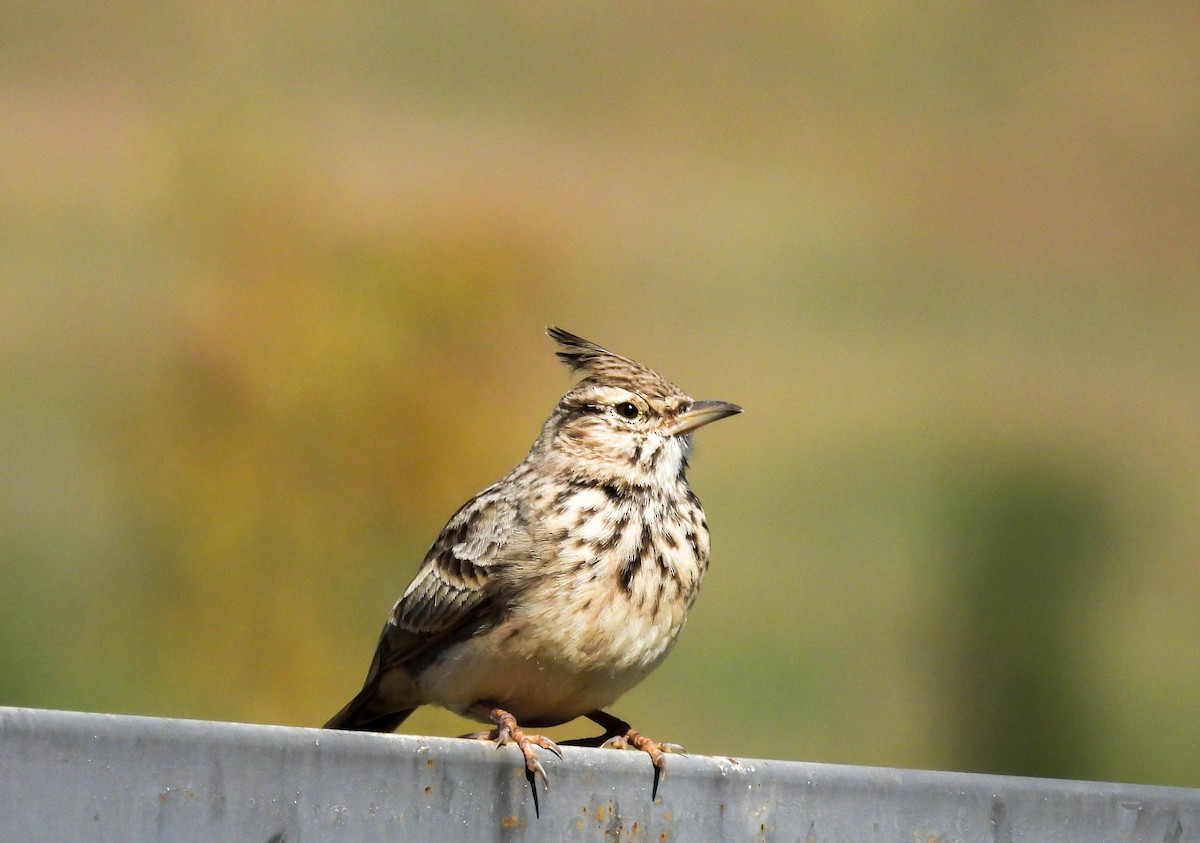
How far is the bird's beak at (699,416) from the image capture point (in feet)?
14.5

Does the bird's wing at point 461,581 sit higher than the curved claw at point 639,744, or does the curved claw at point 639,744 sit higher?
the bird's wing at point 461,581

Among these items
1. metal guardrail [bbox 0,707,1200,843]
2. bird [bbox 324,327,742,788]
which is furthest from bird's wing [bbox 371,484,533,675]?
metal guardrail [bbox 0,707,1200,843]

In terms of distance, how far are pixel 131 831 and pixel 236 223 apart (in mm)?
9048

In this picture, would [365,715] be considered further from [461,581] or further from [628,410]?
[628,410]

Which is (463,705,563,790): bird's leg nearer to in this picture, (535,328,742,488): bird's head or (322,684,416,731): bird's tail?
(322,684,416,731): bird's tail

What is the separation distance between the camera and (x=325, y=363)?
988 cm

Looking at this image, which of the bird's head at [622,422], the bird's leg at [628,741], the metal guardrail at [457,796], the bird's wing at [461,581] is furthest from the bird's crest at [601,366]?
the metal guardrail at [457,796]

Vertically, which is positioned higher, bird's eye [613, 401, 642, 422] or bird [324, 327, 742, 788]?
bird's eye [613, 401, 642, 422]

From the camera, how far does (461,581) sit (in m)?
4.22

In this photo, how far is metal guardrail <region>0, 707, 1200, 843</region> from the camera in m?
2.23

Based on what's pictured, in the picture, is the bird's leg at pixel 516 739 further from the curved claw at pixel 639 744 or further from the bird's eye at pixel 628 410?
the bird's eye at pixel 628 410

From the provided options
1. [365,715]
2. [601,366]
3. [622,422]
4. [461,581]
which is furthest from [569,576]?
[365,715]

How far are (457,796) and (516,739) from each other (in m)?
0.53

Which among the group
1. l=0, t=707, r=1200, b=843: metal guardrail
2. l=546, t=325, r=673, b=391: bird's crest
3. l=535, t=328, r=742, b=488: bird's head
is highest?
l=546, t=325, r=673, b=391: bird's crest
